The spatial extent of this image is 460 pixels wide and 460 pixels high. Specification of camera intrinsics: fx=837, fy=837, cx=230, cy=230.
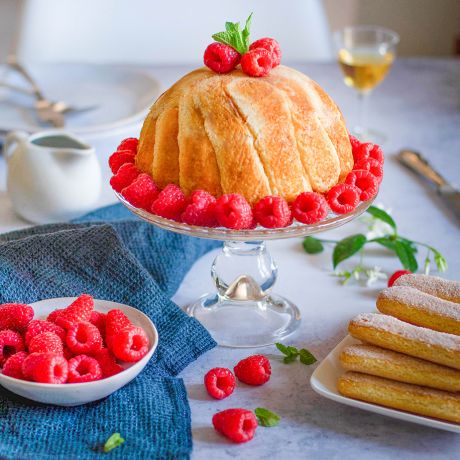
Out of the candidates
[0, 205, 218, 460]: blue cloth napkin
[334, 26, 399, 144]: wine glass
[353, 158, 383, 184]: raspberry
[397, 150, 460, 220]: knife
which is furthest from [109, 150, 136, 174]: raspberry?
[334, 26, 399, 144]: wine glass

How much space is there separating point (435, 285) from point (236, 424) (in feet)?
1.17

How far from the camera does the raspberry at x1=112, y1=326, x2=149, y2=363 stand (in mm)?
1048

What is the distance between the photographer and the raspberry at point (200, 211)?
1.10 metres

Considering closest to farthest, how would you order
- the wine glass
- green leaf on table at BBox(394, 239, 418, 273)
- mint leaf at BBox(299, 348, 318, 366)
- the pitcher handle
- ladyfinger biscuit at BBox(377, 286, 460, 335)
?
1. ladyfinger biscuit at BBox(377, 286, 460, 335)
2. mint leaf at BBox(299, 348, 318, 366)
3. green leaf on table at BBox(394, 239, 418, 273)
4. the pitcher handle
5. the wine glass

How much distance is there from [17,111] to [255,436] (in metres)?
1.29

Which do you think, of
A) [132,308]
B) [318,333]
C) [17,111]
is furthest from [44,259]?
[17,111]

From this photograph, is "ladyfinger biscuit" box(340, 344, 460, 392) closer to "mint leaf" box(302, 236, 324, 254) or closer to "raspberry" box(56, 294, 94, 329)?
"raspberry" box(56, 294, 94, 329)

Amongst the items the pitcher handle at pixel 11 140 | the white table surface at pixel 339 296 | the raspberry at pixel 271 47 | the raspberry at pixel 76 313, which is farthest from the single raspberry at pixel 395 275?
the pitcher handle at pixel 11 140

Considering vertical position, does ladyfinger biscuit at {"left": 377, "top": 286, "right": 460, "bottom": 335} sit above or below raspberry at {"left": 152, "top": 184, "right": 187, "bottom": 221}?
below

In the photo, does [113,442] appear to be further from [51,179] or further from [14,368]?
[51,179]

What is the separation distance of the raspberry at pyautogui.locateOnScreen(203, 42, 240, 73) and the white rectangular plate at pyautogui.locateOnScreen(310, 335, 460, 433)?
1.37 ft

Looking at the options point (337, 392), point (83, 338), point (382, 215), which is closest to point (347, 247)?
point (382, 215)

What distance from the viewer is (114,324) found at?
108 cm

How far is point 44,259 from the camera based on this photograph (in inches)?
51.6
